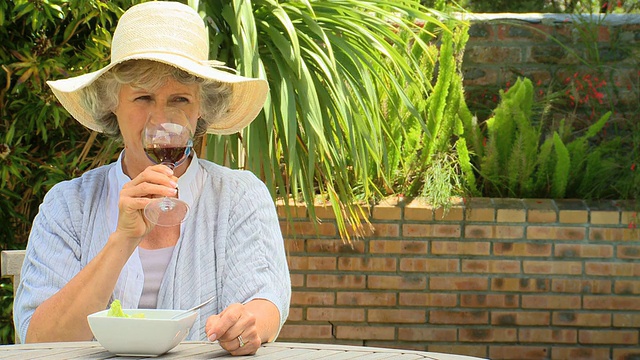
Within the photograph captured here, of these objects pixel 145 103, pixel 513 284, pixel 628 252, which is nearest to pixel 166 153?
pixel 145 103

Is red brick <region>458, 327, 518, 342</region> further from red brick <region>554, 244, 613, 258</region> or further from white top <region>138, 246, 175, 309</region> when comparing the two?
white top <region>138, 246, 175, 309</region>

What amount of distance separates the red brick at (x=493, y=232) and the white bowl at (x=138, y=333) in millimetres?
2916

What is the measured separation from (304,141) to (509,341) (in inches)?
62.7

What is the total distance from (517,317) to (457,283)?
0.32 m

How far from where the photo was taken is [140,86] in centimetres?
208

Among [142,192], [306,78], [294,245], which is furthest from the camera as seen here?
[294,245]

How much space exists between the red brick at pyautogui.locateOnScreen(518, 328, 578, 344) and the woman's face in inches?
110

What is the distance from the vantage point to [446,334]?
4.53 meters

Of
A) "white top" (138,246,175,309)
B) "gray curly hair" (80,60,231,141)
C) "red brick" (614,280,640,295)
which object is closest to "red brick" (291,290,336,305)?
"red brick" (614,280,640,295)

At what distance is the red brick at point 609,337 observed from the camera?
4.55 m

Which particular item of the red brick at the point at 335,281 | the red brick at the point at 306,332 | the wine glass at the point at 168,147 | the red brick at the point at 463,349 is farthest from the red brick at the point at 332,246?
the wine glass at the point at 168,147

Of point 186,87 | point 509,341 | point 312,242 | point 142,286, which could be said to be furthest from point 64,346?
point 509,341

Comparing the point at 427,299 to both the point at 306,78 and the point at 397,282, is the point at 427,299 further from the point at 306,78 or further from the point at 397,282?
the point at 306,78

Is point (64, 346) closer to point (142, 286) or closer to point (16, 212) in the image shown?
point (142, 286)
